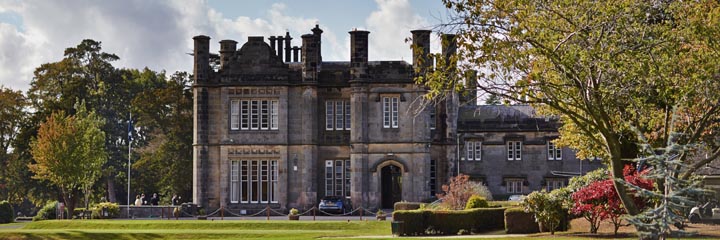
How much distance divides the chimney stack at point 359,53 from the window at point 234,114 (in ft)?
19.9

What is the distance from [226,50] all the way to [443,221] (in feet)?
75.4

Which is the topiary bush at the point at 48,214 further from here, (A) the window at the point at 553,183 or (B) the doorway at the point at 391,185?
(A) the window at the point at 553,183

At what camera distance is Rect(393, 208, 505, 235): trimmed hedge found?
1387 inches

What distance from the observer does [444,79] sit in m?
23.5

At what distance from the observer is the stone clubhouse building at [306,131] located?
177ft

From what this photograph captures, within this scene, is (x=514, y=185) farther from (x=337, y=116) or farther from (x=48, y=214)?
(x=48, y=214)

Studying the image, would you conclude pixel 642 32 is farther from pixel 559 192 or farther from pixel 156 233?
pixel 156 233

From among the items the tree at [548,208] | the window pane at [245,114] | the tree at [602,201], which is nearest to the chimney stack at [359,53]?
the window pane at [245,114]

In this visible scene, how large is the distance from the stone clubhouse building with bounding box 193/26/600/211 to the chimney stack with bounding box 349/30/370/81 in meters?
0.05

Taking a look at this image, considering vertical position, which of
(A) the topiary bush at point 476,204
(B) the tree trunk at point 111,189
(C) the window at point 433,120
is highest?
(C) the window at point 433,120

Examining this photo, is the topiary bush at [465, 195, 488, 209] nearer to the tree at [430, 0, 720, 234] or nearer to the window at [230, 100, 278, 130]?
the tree at [430, 0, 720, 234]

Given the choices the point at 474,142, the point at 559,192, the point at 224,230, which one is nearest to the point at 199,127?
the point at 224,230

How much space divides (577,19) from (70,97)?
50.7 metres

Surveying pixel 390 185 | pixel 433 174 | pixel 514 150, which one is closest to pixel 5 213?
pixel 390 185
